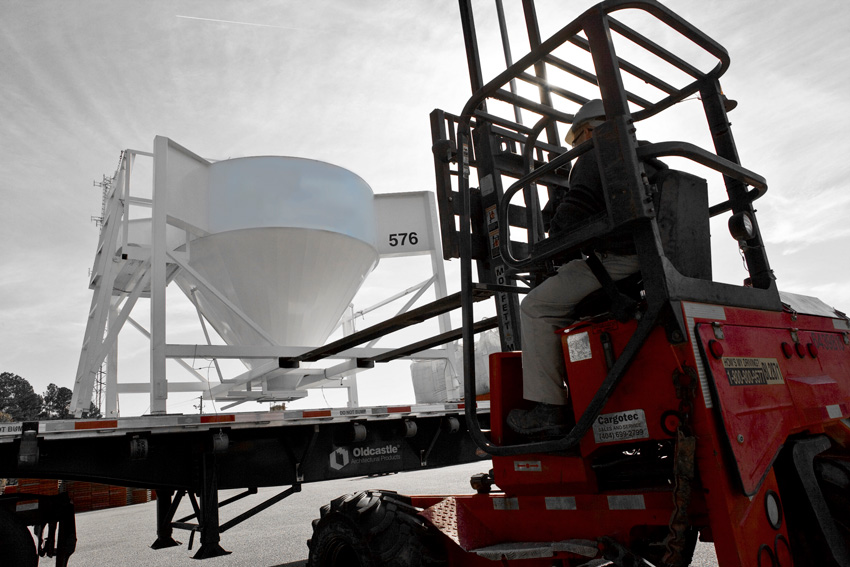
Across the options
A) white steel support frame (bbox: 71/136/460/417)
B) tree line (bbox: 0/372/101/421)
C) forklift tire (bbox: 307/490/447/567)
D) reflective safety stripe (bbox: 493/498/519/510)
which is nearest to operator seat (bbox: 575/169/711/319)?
reflective safety stripe (bbox: 493/498/519/510)

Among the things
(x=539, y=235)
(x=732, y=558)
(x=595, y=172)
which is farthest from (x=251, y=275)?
(x=732, y=558)

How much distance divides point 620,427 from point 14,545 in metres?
4.03

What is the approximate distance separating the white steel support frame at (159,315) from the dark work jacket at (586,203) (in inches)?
325

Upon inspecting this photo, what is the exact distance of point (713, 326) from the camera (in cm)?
254

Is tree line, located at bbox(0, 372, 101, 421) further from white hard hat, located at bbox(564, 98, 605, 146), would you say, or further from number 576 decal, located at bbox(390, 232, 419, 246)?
white hard hat, located at bbox(564, 98, 605, 146)

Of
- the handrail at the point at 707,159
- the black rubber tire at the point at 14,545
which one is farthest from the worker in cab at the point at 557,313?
the black rubber tire at the point at 14,545

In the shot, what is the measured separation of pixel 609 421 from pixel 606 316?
46cm

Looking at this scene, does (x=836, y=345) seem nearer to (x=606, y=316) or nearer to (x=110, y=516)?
(x=606, y=316)

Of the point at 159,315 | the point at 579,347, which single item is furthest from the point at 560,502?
the point at 159,315

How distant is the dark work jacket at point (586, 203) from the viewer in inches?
110

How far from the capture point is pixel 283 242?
12.4 m

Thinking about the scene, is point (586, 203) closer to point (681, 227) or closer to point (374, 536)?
point (681, 227)

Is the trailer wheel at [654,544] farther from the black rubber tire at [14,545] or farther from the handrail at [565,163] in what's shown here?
the black rubber tire at [14,545]

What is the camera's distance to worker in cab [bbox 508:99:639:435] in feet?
9.49
